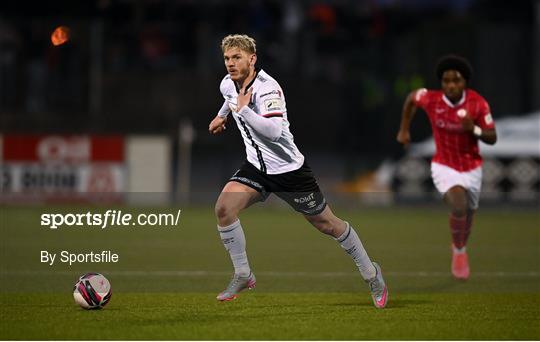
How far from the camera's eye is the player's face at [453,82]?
12062 mm

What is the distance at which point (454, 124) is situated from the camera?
479 inches

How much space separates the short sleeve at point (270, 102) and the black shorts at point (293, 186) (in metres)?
0.62

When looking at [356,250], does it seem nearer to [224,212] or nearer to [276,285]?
[224,212]

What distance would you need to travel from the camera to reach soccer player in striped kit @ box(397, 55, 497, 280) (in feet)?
39.6

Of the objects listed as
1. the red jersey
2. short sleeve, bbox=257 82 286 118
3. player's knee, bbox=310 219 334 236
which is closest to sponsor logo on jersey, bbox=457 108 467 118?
the red jersey

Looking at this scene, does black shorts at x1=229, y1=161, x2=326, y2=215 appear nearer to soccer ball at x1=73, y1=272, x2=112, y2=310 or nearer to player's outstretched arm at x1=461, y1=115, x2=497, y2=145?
soccer ball at x1=73, y1=272, x2=112, y2=310

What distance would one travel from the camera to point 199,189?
24.9m

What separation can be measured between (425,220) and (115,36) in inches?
290

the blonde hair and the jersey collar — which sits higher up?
the blonde hair

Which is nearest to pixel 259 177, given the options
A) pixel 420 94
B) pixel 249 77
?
pixel 249 77

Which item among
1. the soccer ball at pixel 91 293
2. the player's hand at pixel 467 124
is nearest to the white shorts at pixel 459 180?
the player's hand at pixel 467 124

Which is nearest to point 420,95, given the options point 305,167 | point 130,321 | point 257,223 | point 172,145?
point 305,167

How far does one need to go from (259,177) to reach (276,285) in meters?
2.27

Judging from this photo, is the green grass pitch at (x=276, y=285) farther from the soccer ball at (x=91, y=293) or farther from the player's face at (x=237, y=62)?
the player's face at (x=237, y=62)
